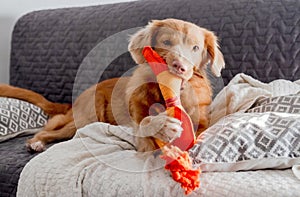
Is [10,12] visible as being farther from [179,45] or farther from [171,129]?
[171,129]

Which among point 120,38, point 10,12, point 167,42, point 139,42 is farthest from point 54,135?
point 10,12

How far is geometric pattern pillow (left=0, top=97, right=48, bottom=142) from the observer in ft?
6.63

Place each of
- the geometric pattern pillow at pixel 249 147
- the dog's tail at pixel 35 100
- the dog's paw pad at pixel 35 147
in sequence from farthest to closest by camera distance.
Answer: the dog's tail at pixel 35 100, the dog's paw pad at pixel 35 147, the geometric pattern pillow at pixel 249 147

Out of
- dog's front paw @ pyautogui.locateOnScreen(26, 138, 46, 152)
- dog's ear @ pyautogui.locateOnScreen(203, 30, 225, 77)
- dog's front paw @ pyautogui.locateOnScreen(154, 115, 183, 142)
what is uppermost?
dog's ear @ pyautogui.locateOnScreen(203, 30, 225, 77)

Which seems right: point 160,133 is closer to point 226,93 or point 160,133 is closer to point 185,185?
point 185,185

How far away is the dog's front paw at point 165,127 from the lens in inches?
53.2

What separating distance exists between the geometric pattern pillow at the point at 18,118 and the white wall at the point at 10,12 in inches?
28.5

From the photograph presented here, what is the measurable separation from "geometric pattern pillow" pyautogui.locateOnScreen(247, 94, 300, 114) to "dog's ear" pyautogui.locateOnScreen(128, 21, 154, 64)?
410mm

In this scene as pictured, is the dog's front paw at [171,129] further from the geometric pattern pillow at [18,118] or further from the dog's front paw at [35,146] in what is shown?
the geometric pattern pillow at [18,118]

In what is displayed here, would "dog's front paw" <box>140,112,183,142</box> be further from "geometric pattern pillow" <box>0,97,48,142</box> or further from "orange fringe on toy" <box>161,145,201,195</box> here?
"geometric pattern pillow" <box>0,97,48,142</box>

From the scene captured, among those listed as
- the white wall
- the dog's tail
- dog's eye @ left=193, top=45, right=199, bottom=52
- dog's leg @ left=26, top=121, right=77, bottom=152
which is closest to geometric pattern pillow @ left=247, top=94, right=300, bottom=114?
dog's eye @ left=193, top=45, right=199, bottom=52

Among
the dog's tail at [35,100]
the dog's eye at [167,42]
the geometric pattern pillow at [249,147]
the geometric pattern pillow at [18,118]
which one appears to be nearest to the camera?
the geometric pattern pillow at [249,147]

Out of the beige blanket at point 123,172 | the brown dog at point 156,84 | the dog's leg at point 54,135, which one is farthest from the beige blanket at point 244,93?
the dog's leg at point 54,135

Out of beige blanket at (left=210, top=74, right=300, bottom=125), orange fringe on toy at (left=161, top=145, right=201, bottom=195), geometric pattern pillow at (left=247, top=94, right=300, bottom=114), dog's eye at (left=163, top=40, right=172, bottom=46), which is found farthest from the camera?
beige blanket at (left=210, top=74, right=300, bottom=125)
